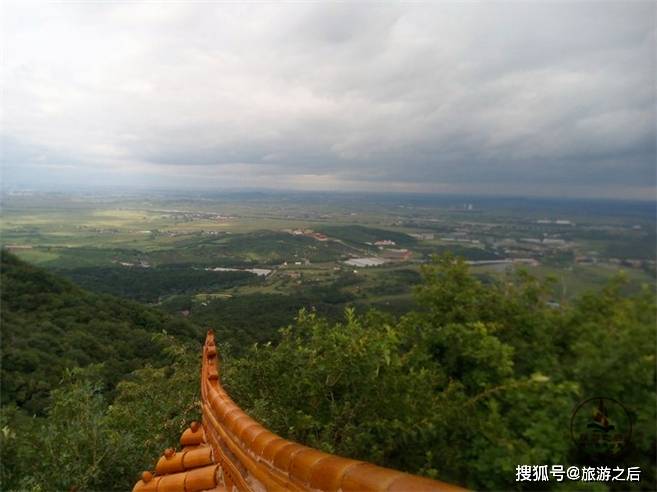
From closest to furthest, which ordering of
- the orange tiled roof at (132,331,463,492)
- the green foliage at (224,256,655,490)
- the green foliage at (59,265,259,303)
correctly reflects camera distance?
1. the orange tiled roof at (132,331,463,492)
2. the green foliage at (224,256,655,490)
3. the green foliage at (59,265,259,303)

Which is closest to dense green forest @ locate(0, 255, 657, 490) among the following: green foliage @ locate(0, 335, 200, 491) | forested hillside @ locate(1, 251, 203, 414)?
green foliage @ locate(0, 335, 200, 491)

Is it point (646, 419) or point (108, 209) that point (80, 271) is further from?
point (646, 419)

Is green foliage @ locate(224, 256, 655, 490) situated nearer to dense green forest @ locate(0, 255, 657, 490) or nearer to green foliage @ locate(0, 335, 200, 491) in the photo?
dense green forest @ locate(0, 255, 657, 490)

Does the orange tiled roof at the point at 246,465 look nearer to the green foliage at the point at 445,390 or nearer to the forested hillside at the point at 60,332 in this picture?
the green foliage at the point at 445,390

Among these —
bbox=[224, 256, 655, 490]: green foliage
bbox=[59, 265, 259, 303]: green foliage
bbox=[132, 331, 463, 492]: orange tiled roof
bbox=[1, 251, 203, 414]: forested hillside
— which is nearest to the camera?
bbox=[132, 331, 463, 492]: orange tiled roof

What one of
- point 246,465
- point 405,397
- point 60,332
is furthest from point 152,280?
point 246,465
